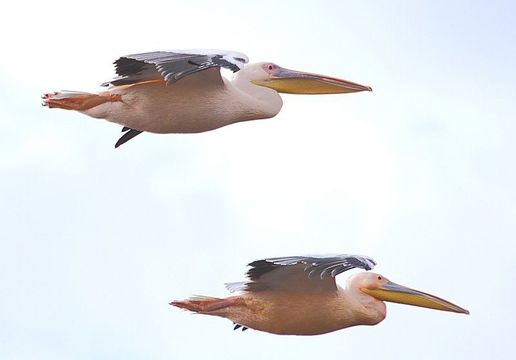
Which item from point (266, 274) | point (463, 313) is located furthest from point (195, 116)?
point (463, 313)

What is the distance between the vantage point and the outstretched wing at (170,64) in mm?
20219

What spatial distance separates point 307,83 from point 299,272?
3.03 meters

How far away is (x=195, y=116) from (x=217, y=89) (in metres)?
0.38

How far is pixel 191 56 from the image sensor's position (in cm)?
2044

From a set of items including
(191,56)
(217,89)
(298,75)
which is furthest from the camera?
(298,75)

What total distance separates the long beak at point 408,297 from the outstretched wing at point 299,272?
95 cm

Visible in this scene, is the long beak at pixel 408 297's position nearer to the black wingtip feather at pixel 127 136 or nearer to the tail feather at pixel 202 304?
the tail feather at pixel 202 304

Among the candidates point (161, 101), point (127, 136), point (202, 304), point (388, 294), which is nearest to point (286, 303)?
point (202, 304)

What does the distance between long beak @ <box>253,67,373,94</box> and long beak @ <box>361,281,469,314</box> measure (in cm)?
234

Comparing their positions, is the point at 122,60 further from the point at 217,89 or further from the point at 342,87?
the point at 342,87

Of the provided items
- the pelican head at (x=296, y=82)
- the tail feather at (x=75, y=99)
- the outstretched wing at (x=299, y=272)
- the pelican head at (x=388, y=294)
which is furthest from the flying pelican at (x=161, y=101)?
the pelican head at (x=388, y=294)

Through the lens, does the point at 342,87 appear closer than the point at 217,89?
No

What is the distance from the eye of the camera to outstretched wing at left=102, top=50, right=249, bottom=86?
66.3 feet

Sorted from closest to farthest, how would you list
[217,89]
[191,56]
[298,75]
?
1. [191,56]
2. [217,89]
3. [298,75]
